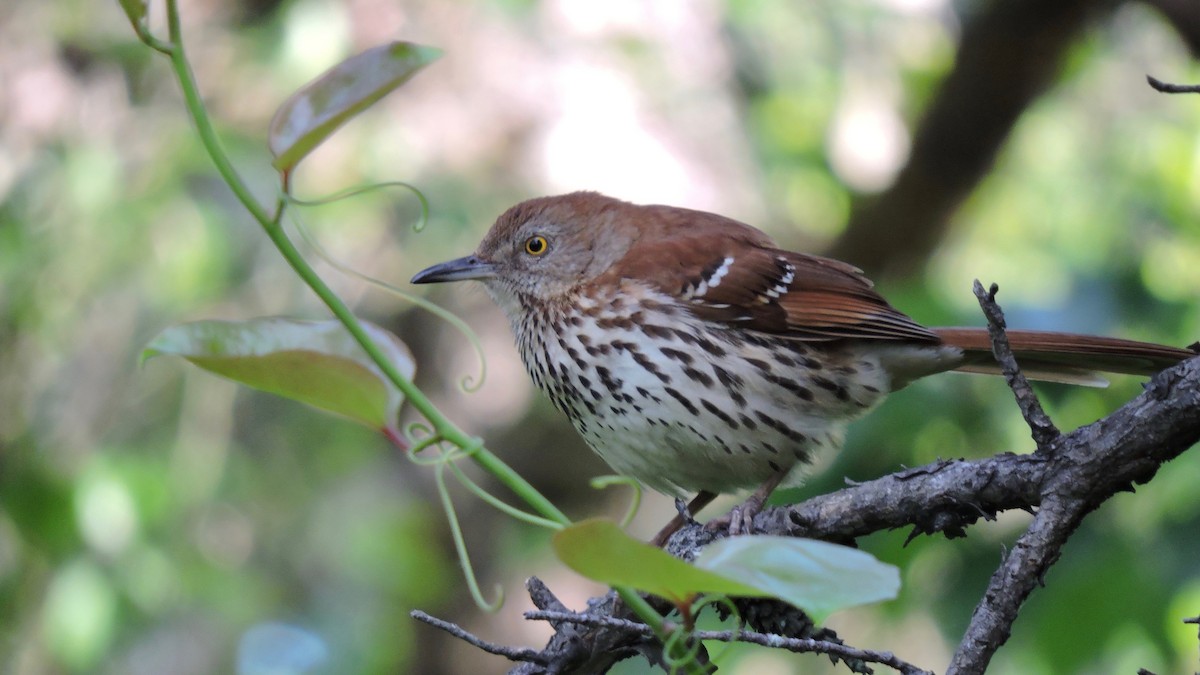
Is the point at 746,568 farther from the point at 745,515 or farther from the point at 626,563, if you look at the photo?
the point at 745,515

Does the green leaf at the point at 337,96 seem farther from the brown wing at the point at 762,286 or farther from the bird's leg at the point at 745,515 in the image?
the brown wing at the point at 762,286

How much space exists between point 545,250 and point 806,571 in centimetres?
234

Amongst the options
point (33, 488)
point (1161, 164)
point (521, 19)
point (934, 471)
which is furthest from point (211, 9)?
point (934, 471)

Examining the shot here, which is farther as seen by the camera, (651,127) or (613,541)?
(651,127)

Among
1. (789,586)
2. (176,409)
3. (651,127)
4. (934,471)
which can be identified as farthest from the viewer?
(651,127)

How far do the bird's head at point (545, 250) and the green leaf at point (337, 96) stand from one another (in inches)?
73.5

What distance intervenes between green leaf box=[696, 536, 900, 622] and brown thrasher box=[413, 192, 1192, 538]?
1546 millimetres

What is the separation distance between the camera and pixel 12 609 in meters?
4.85

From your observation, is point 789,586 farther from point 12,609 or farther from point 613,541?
point 12,609

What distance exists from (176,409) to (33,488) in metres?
1.16

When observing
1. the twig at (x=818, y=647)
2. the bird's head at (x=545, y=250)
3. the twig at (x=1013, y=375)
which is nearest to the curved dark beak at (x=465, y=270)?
the bird's head at (x=545, y=250)

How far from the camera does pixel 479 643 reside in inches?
70.9

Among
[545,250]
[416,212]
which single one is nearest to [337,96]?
[545,250]

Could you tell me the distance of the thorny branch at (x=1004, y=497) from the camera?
169 cm
